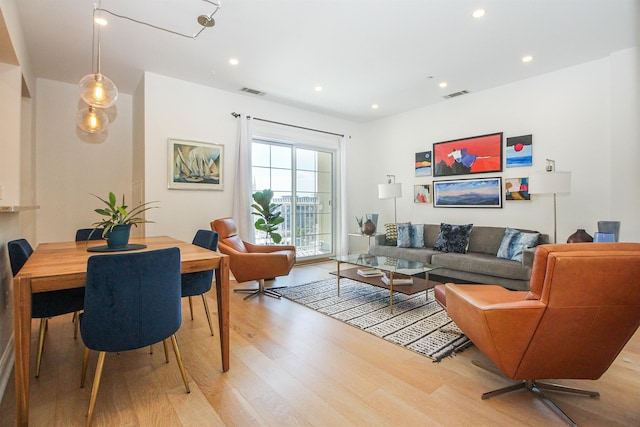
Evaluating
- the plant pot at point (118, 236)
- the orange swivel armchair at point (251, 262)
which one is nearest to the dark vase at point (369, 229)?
the orange swivel armchair at point (251, 262)

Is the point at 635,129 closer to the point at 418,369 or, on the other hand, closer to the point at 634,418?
the point at 634,418

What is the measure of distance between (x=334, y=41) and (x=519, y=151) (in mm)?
2978

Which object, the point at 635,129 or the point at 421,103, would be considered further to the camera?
the point at 421,103

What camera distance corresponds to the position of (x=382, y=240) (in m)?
5.12

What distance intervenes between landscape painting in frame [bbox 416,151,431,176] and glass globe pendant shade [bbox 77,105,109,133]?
4.74 metres

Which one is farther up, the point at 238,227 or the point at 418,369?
the point at 238,227

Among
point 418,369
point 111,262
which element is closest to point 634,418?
point 418,369

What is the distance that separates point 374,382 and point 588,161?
3.84 metres

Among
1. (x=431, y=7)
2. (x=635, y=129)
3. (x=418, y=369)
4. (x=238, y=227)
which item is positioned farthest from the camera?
(x=238, y=227)

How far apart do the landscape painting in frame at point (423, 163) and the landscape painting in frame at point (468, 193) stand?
0.87 feet

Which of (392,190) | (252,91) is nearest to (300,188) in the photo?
(392,190)

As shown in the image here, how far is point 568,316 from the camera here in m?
1.46

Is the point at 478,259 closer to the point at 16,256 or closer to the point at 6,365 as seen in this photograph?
the point at 16,256

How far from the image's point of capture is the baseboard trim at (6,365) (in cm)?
184
